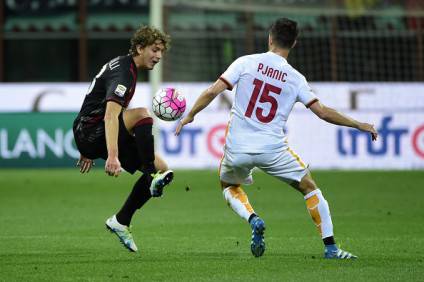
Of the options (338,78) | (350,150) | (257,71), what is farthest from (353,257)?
(338,78)

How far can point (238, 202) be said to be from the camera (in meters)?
9.47

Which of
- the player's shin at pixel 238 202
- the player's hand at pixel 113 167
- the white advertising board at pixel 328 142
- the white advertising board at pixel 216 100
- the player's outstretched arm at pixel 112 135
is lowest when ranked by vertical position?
the white advertising board at pixel 328 142

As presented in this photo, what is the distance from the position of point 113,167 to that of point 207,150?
13341 mm

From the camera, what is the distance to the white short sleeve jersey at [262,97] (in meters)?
9.18

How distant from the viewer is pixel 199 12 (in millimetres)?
27688

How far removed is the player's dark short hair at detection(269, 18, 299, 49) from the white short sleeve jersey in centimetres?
13

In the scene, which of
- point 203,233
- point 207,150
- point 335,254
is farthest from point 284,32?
point 207,150

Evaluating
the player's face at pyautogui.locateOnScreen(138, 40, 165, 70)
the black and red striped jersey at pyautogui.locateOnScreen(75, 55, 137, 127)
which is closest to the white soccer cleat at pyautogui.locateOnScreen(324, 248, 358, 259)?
the black and red striped jersey at pyautogui.locateOnScreen(75, 55, 137, 127)

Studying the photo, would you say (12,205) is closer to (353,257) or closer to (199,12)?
(353,257)

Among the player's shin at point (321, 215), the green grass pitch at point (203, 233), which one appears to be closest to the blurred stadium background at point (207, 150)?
the green grass pitch at point (203, 233)

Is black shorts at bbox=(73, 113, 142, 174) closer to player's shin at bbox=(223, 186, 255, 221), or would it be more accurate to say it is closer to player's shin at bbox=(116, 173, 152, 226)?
player's shin at bbox=(116, 173, 152, 226)

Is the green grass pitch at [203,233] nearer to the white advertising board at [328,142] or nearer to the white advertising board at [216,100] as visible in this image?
the white advertising board at [328,142]

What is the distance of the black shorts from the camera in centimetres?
964

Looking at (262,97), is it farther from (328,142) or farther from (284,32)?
(328,142)
